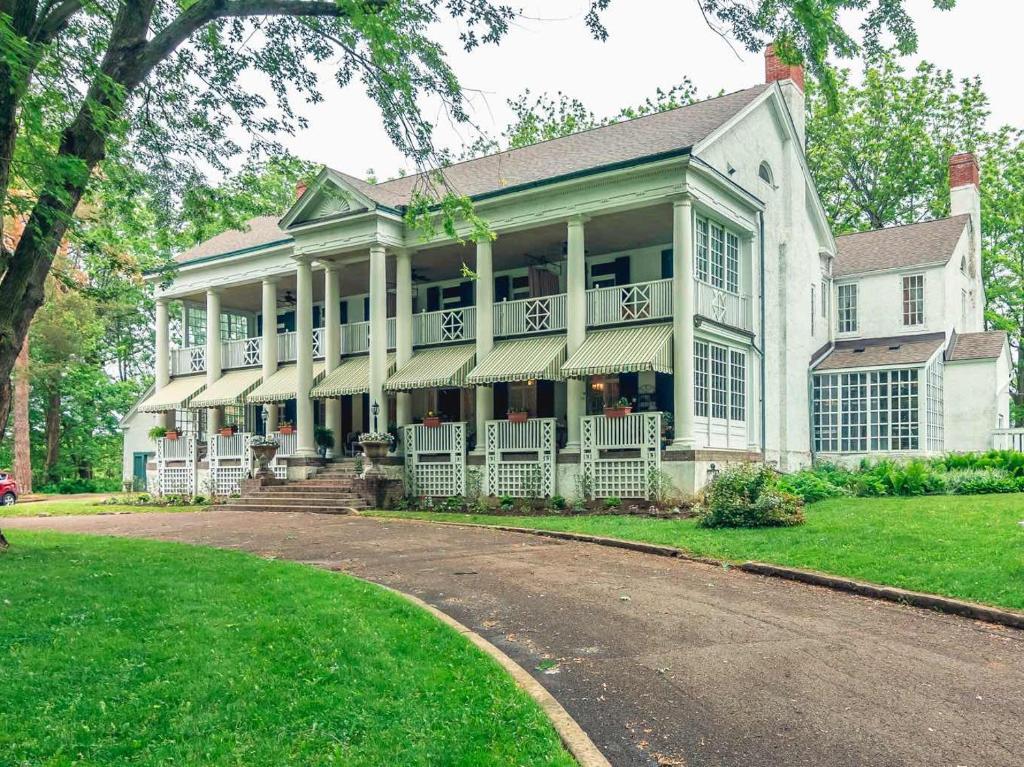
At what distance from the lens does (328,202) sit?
22.5 meters

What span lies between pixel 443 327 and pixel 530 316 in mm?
2822

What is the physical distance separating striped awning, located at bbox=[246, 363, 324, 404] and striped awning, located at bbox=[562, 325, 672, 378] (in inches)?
332

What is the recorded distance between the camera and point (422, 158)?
41.3ft

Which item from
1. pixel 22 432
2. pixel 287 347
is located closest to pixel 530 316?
pixel 287 347

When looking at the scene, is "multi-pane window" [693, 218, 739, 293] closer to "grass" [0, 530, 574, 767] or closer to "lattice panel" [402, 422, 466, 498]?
"lattice panel" [402, 422, 466, 498]

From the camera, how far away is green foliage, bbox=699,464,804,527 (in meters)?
13.3

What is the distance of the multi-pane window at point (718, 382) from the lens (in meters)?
18.5

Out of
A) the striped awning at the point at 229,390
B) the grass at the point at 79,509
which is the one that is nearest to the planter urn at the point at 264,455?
the grass at the point at 79,509

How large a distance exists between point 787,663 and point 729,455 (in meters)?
12.6

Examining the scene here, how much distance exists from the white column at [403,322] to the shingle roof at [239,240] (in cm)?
565

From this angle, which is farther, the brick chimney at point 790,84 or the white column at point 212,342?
the white column at point 212,342

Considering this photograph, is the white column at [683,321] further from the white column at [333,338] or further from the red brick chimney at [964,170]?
the red brick chimney at [964,170]

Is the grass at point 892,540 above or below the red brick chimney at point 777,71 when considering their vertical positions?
below

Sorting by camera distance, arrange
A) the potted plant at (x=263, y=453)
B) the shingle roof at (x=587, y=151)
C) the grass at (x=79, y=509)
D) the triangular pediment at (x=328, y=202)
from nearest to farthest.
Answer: the shingle roof at (x=587, y=151)
the triangular pediment at (x=328, y=202)
the grass at (x=79, y=509)
the potted plant at (x=263, y=453)
